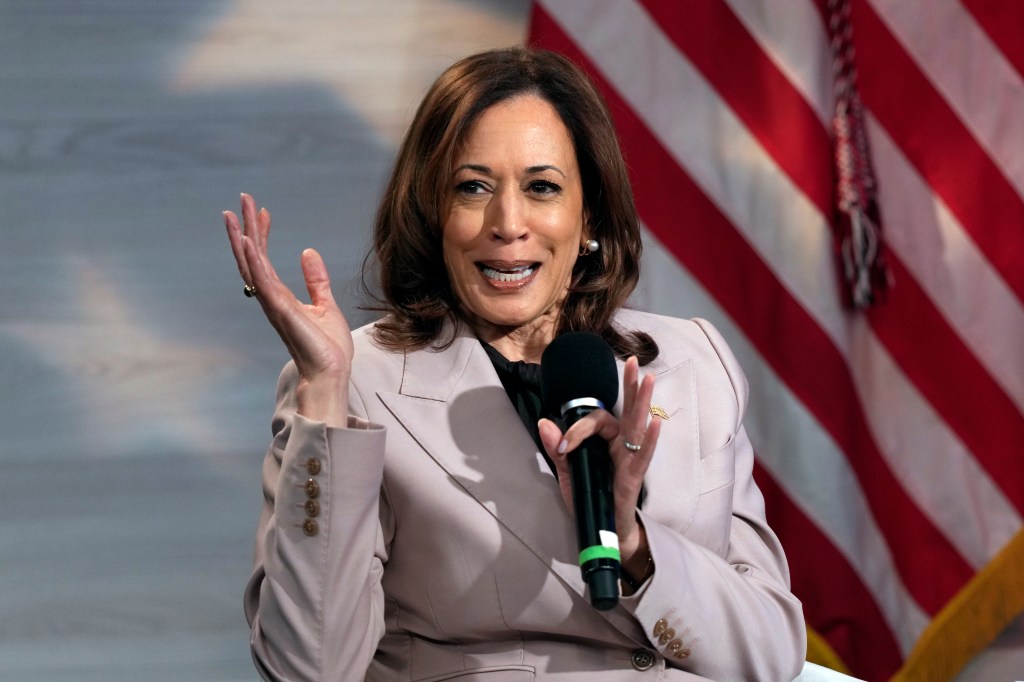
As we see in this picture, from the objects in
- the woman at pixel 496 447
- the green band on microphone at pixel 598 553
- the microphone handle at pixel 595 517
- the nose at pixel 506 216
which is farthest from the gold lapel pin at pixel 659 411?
the green band on microphone at pixel 598 553

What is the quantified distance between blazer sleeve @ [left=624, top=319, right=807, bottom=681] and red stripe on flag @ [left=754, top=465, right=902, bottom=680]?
102 cm

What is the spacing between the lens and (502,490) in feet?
4.78

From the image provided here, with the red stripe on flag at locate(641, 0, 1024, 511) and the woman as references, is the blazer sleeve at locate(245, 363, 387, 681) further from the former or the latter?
the red stripe on flag at locate(641, 0, 1024, 511)

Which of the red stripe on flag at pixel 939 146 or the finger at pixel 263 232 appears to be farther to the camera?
the red stripe on flag at pixel 939 146

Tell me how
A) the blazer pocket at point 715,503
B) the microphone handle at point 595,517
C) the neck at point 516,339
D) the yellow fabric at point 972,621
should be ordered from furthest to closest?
the yellow fabric at point 972,621 < the neck at point 516,339 < the blazer pocket at point 715,503 < the microphone handle at point 595,517

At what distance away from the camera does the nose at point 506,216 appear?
1565 millimetres

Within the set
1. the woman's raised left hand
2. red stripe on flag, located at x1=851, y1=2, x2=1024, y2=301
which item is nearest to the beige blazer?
the woman's raised left hand

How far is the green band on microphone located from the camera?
1088 millimetres

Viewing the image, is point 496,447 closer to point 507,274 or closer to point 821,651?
point 507,274

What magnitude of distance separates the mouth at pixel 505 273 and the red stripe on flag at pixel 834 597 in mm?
1207

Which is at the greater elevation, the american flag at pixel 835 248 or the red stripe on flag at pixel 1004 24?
the red stripe on flag at pixel 1004 24

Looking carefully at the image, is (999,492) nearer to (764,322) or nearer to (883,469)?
(883,469)

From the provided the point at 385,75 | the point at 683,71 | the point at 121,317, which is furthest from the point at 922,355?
the point at 121,317

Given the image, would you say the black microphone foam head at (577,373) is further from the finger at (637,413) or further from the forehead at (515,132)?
the forehead at (515,132)
